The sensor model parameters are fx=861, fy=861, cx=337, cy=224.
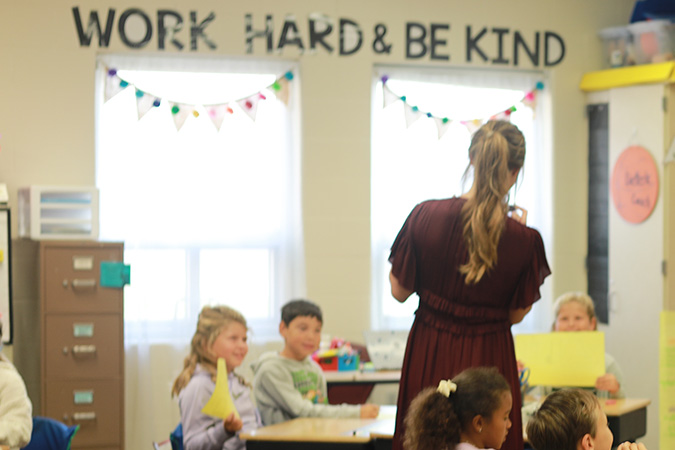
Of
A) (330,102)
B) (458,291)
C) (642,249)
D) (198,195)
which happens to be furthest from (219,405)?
(642,249)

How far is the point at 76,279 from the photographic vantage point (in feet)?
14.3

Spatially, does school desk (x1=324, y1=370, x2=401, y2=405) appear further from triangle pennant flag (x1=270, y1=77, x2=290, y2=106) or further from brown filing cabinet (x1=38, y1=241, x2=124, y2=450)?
triangle pennant flag (x1=270, y1=77, x2=290, y2=106)

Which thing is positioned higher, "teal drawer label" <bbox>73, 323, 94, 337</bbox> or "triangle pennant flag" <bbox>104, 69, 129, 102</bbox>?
"triangle pennant flag" <bbox>104, 69, 129, 102</bbox>

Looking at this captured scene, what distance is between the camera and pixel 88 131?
4.81 metres

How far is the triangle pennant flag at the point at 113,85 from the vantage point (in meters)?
4.84

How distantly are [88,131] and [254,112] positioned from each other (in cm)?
94

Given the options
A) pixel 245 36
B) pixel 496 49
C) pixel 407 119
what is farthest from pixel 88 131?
pixel 496 49

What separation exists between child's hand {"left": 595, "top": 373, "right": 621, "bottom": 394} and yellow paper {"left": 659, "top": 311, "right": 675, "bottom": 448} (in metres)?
0.48

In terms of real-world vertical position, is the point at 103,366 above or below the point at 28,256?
below

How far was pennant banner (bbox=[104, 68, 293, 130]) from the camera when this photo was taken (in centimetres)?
485

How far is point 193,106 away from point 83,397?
1730mm

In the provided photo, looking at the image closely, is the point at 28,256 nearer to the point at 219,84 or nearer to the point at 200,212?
the point at 200,212

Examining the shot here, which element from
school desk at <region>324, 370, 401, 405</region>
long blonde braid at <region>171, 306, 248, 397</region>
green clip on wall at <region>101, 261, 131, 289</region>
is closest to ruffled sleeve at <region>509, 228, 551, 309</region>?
long blonde braid at <region>171, 306, 248, 397</region>

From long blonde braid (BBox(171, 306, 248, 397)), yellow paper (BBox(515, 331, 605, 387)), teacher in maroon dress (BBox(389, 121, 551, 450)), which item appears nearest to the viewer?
teacher in maroon dress (BBox(389, 121, 551, 450))
